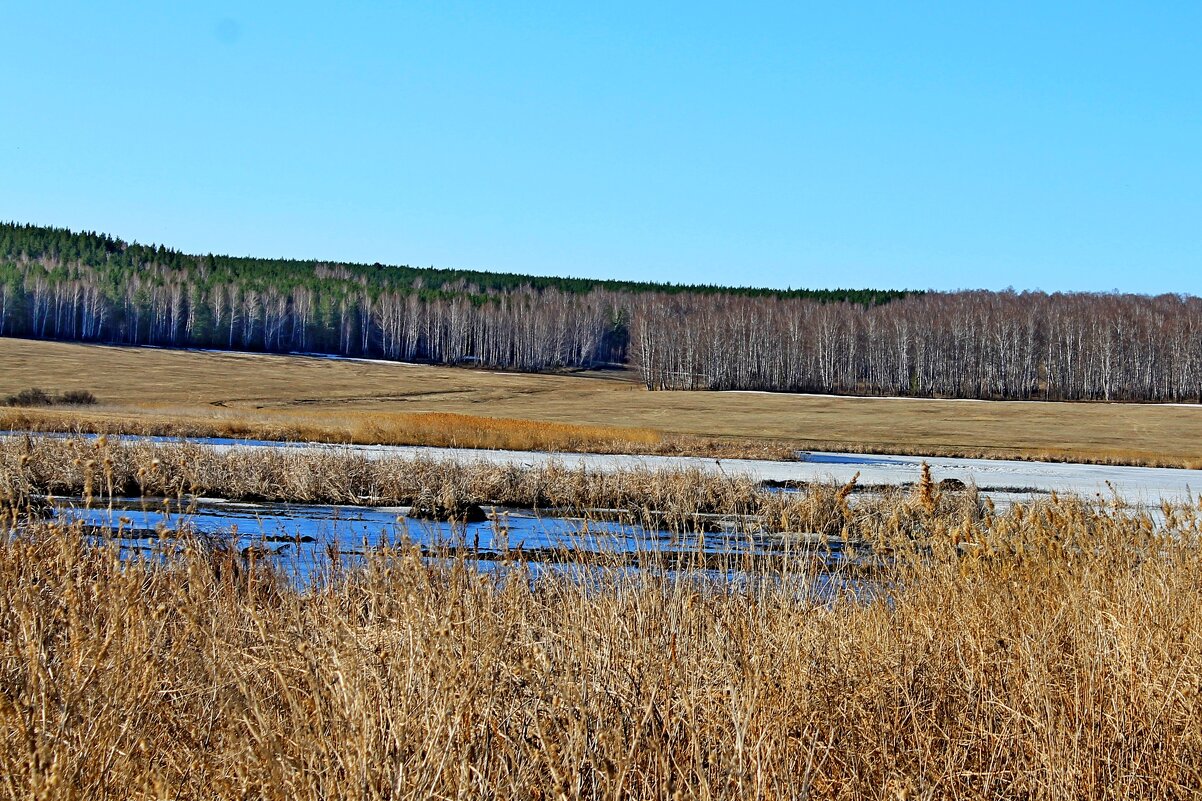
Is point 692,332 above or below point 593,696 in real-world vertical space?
above

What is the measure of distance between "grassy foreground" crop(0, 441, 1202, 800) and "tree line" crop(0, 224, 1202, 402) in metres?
98.0

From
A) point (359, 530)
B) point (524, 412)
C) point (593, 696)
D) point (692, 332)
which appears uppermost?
point (692, 332)

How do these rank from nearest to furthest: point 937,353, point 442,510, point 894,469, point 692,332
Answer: point 442,510 < point 894,469 < point 937,353 < point 692,332

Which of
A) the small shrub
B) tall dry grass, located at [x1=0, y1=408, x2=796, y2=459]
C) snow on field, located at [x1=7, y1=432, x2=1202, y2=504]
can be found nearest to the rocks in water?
snow on field, located at [x1=7, y1=432, x2=1202, y2=504]

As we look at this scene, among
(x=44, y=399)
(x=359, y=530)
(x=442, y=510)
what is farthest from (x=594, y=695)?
(x=44, y=399)

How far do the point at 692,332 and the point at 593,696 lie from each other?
104m

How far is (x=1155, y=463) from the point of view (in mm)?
42094

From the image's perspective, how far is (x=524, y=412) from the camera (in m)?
67.6

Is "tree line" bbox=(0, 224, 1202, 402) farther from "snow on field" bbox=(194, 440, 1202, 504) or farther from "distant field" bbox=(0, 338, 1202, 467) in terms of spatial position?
"snow on field" bbox=(194, 440, 1202, 504)

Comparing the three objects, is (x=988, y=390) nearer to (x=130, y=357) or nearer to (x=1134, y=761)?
(x=130, y=357)

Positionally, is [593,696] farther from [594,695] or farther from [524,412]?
[524,412]

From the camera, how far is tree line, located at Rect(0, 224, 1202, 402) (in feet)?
337

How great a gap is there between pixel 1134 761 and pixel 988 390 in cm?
10535

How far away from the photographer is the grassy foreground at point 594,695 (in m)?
3.51
